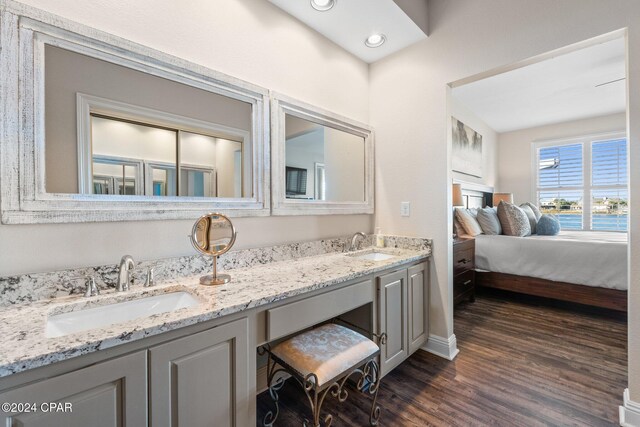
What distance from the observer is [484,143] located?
493 cm

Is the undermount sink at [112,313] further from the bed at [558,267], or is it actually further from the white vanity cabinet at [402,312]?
the bed at [558,267]

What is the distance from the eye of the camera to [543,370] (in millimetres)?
1957

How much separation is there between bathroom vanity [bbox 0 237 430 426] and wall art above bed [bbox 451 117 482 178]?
9.99 ft

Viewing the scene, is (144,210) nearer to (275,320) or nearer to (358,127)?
(275,320)

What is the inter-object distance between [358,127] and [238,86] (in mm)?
1109

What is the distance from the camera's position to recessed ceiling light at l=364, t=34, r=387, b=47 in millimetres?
2174

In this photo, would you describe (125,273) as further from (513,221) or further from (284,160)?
(513,221)

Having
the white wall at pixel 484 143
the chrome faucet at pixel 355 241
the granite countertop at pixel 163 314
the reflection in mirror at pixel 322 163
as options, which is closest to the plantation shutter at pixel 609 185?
the white wall at pixel 484 143

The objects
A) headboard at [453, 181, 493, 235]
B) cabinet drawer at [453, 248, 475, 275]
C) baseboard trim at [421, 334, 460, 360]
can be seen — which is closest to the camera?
baseboard trim at [421, 334, 460, 360]

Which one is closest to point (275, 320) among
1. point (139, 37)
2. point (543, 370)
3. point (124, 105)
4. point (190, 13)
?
point (124, 105)

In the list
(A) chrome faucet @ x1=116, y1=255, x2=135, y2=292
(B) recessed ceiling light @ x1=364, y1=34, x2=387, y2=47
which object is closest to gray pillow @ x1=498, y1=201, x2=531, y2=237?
(B) recessed ceiling light @ x1=364, y1=34, x2=387, y2=47

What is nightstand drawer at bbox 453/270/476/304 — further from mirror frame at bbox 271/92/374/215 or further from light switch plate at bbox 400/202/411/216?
mirror frame at bbox 271/92/374/215

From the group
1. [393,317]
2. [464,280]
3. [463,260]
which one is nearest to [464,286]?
[464,280]

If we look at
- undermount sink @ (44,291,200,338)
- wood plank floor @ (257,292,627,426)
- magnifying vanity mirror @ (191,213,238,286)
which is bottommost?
wood plank floor @ (257,292,627,426)
